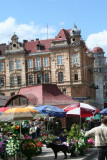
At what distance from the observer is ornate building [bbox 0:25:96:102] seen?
53.1 meters

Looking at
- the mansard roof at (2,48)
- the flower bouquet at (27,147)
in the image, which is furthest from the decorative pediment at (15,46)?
the flower bouquet at (27,147)

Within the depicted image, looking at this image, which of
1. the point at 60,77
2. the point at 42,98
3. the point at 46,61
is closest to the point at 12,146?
the point at 42,98

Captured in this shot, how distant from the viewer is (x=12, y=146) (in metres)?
10.6

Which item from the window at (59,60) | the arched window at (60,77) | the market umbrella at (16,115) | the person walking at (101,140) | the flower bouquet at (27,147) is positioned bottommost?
the flower bouquet at (27,147)

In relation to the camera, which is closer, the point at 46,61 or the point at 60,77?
the point at 60,77

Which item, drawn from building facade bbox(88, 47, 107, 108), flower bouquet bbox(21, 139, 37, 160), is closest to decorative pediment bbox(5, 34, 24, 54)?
flower bouquet bbox(21, 139, 37, 160)

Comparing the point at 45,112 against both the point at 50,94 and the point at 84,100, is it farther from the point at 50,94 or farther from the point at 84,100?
Result: the point at 84,100

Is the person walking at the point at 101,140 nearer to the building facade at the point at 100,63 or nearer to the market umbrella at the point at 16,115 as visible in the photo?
the market umbrella at the point at 16,115

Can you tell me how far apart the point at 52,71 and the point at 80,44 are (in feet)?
23.5

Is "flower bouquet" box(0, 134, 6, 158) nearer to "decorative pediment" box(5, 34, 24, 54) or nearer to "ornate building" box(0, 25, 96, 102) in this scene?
"ornate building" box(0, 25, 96, 102)

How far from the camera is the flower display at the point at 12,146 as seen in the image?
417 inches

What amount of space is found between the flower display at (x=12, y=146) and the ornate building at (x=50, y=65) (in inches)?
1664

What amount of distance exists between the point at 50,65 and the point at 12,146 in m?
44.8

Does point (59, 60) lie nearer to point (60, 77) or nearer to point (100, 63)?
point (60, 77)
